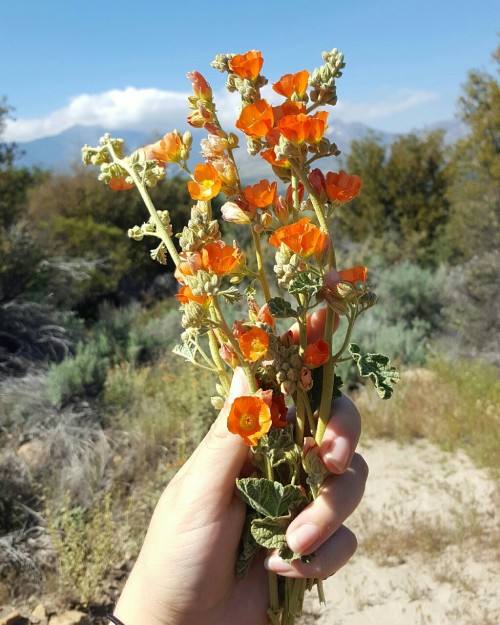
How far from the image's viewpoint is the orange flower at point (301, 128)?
0.79 metres

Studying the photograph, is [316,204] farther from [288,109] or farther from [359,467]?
[359,467]

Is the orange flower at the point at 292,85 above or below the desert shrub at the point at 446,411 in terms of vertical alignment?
above

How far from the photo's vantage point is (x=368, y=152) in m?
12.6

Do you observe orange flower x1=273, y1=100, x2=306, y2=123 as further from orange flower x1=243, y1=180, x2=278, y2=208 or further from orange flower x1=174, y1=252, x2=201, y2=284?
orange flower x1=174, y1=252, x2=201, y2=284

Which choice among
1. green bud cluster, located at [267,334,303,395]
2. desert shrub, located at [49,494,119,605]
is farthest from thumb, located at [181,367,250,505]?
desert shrub, located at [49,494,119,605]

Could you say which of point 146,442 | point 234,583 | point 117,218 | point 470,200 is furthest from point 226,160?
point 117,218

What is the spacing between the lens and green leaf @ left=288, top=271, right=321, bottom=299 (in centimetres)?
77

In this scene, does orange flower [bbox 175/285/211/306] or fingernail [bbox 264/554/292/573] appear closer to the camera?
orange flower [bbox 175/285/211/306]

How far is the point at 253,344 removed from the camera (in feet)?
2.71

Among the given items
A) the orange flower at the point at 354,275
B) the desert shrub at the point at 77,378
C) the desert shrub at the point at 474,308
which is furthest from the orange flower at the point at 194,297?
the desert shrub at the point at 474,308

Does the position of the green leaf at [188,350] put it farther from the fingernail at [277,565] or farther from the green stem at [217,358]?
the fingernail at [277,565]

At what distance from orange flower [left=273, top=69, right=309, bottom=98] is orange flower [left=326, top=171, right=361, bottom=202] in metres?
0.15

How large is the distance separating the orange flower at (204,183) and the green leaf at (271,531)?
0.54 metres

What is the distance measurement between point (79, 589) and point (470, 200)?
920 cm
